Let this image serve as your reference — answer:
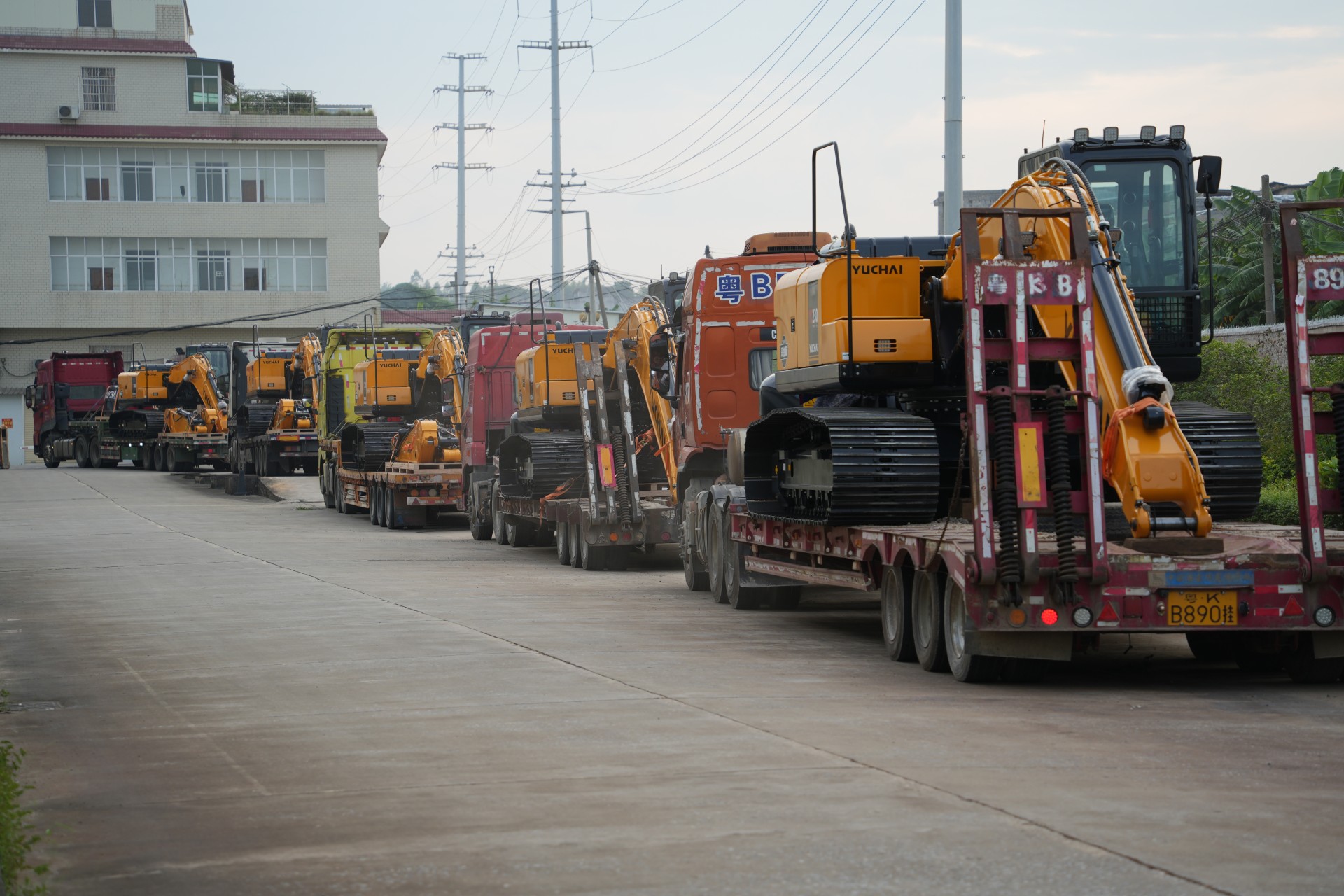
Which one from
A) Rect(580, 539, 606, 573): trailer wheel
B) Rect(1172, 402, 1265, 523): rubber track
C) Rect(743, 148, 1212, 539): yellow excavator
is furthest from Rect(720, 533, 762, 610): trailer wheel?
Rect(1172, 402, 1265, 523): rubber track

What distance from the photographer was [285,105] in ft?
283

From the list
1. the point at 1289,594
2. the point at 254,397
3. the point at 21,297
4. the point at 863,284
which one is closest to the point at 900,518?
the point at 863,284

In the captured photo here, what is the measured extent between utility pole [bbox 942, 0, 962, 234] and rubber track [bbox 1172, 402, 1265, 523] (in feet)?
37.0

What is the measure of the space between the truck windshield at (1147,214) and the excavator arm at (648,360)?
7.86m

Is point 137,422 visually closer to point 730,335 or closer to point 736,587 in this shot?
point 730,335

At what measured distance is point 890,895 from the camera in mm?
6520

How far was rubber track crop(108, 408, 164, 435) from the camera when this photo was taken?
63000 millimetres

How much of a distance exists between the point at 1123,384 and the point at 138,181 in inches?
3069

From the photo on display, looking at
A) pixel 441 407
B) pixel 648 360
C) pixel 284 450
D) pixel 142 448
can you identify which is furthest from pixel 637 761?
pixel 142 448

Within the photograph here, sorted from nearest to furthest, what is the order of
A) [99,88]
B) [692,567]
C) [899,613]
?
[899,613] → [692,567] → [99,88]

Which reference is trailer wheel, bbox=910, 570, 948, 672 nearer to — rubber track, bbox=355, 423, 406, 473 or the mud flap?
the mud flap

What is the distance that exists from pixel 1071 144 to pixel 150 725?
29.7 ft

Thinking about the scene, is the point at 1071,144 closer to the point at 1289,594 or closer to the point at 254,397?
the point at 1289,594

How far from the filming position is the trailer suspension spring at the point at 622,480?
2331 cm
